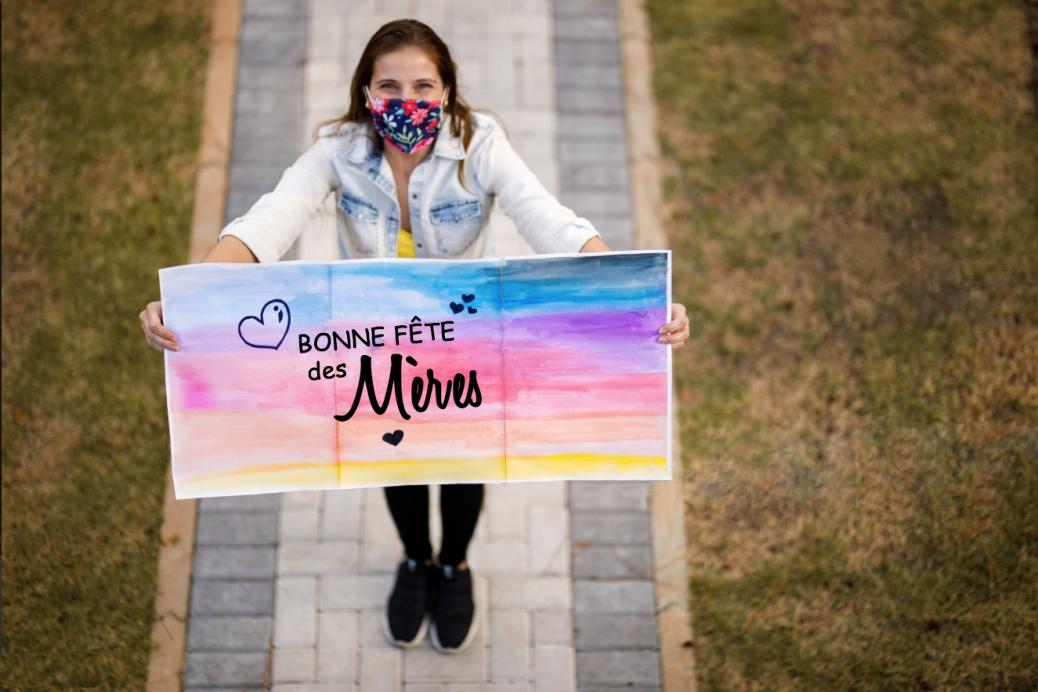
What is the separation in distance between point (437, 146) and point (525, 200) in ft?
1.21

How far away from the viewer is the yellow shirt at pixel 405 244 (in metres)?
3.42

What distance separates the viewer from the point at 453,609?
13.9ft

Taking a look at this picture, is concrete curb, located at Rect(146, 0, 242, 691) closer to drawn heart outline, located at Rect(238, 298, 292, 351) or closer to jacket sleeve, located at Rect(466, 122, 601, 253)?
drawn heart outline, located at Rect(238, 298, 292, 351)

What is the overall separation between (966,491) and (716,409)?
4.24 feet

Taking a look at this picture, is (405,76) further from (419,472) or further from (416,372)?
(419,472)

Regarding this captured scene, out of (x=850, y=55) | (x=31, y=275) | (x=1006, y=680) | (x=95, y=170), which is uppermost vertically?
(x=850, y=55)

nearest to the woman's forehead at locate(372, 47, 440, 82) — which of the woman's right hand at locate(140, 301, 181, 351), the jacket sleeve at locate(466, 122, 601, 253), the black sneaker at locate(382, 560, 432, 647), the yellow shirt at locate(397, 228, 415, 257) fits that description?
the jacket sleeve at locate(466, 122, 601, 253)

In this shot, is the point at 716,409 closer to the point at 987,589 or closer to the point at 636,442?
the point at 987,589

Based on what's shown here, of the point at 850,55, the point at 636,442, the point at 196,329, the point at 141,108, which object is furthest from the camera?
the point at 850,55

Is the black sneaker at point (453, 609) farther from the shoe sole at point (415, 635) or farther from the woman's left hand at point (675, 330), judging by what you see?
the woman's left hand at point (675, 330)

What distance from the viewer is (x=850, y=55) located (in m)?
6.08

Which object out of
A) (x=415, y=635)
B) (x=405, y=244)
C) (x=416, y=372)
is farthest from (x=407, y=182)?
(x=415, y=635)

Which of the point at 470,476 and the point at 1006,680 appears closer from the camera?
the point at 470,476

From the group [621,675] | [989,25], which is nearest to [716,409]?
[621,675]
